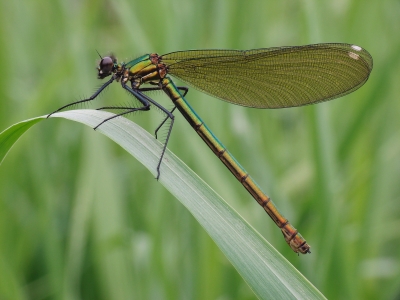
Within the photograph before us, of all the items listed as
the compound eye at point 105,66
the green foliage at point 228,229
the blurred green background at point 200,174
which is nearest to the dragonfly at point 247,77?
the compound eye at point 105,66

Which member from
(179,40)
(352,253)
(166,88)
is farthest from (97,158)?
(352,253)

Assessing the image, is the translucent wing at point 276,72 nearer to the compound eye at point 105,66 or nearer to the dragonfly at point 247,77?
the dragonfly at point 247,77

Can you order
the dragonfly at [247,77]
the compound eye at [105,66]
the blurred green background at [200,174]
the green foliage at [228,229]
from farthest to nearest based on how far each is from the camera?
the compound eye at [105,66]
the blurred green background at [200,174]
the dragonfly at [247,77]
the green foliage at [228,229]

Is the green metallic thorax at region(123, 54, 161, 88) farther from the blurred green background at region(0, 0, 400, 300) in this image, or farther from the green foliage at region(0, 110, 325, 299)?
the green foliage at region(0, 110, 325, 299)

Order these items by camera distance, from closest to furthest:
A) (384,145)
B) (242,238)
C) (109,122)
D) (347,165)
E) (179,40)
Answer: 1. (242,238)
2. (109,122)
3. (179,40)
4. (384,145)
5. (347,165)

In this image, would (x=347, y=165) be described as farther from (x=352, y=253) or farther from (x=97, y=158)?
(x=97, y=158)

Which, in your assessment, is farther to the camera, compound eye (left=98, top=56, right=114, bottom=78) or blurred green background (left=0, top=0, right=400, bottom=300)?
compound eye (left=98, top=56, right=114, bottom=78)

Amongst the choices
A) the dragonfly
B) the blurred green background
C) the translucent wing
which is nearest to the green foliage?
the dragonfly
